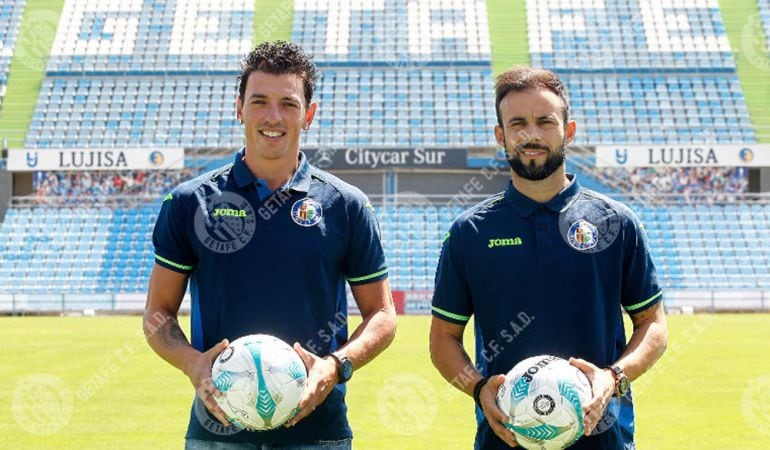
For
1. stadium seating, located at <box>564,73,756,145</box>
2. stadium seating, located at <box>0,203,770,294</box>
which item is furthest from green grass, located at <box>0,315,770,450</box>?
stadium seating, located at <box>564,73,756,145</box>

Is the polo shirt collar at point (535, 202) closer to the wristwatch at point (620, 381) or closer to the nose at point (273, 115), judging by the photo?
the wristwatch at point (620, 381)

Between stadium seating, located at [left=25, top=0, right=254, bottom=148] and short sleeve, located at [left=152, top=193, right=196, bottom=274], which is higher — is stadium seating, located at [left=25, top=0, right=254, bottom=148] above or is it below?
above

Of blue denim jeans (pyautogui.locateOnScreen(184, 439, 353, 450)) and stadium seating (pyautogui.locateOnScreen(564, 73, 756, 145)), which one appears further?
stadium seating (pyautogui.locateOnScreen(564, 73, 756, 145))

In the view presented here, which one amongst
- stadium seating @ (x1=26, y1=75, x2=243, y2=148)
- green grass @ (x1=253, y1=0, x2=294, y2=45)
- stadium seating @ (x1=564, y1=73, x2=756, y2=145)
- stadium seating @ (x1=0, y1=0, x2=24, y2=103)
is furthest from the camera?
green grass @ (x1=253, y1=0, x2=294, y2=45)

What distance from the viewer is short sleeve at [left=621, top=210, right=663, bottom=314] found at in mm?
4004

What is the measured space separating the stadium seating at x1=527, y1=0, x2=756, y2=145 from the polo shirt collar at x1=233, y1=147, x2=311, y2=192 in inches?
1261

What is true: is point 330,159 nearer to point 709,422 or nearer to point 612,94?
point 612,94

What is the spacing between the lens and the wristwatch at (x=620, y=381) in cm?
378

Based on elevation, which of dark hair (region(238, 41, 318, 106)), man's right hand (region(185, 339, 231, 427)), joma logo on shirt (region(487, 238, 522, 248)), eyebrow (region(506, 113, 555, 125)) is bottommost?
man's right hand (region(185, 339, 231, 427))

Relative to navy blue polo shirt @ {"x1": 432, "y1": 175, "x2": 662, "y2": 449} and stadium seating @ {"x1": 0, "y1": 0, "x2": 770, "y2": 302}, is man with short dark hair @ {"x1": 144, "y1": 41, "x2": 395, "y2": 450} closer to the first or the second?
navy blue polo shirt @ {"x1": 432, "y1": 175, "x2": 662, "y2": 449}

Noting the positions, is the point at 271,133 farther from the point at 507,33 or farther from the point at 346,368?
the point at 507,33

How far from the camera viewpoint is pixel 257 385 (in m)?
3.60

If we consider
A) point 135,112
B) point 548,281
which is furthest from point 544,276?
point 135,112

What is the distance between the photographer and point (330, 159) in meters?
32.8
